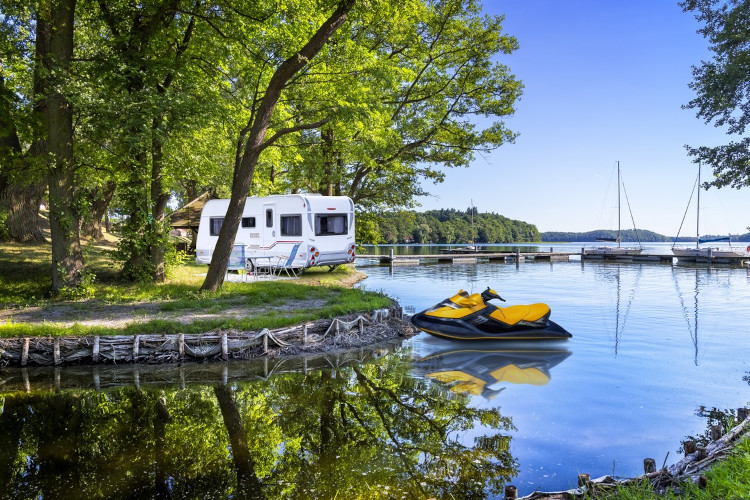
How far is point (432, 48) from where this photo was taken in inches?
818

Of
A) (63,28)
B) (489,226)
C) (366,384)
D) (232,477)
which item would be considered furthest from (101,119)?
(489,226)

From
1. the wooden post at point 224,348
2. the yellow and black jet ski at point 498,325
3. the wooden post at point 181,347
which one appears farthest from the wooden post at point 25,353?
the yellow and black jet ski at point 498,325

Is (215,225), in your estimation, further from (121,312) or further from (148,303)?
(121,312)

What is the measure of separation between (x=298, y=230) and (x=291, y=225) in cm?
39

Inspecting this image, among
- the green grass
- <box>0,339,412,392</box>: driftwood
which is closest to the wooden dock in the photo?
<box>0,339,412,392</box>: driftwood

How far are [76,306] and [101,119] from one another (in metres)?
4.85

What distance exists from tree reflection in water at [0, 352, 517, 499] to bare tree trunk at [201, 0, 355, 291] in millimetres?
6229

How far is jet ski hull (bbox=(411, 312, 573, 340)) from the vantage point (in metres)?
11.3

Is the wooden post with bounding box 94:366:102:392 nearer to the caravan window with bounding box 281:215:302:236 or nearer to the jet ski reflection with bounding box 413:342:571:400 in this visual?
the jet ski reflection with bounding box 413:342:571:400

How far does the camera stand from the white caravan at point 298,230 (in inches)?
709

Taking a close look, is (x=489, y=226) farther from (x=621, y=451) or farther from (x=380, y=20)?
(x=621, y=451)

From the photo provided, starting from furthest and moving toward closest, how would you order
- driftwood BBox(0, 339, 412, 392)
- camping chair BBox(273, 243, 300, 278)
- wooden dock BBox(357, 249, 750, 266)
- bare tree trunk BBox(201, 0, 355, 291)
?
wooden dock BBox(357, 249, 750, 266)
camping chair BBox(273, 243, 300, 278)
bare tree trunk BBox(201, 0, 355, 291)
driftwood BBox(0, 339, 412, 392)

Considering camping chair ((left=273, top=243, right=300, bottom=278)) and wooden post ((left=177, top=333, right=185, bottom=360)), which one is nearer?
wooden post ((left=177, top=333, right=185, bottom=360))

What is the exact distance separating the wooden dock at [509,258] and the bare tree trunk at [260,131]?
24592 millimetres
